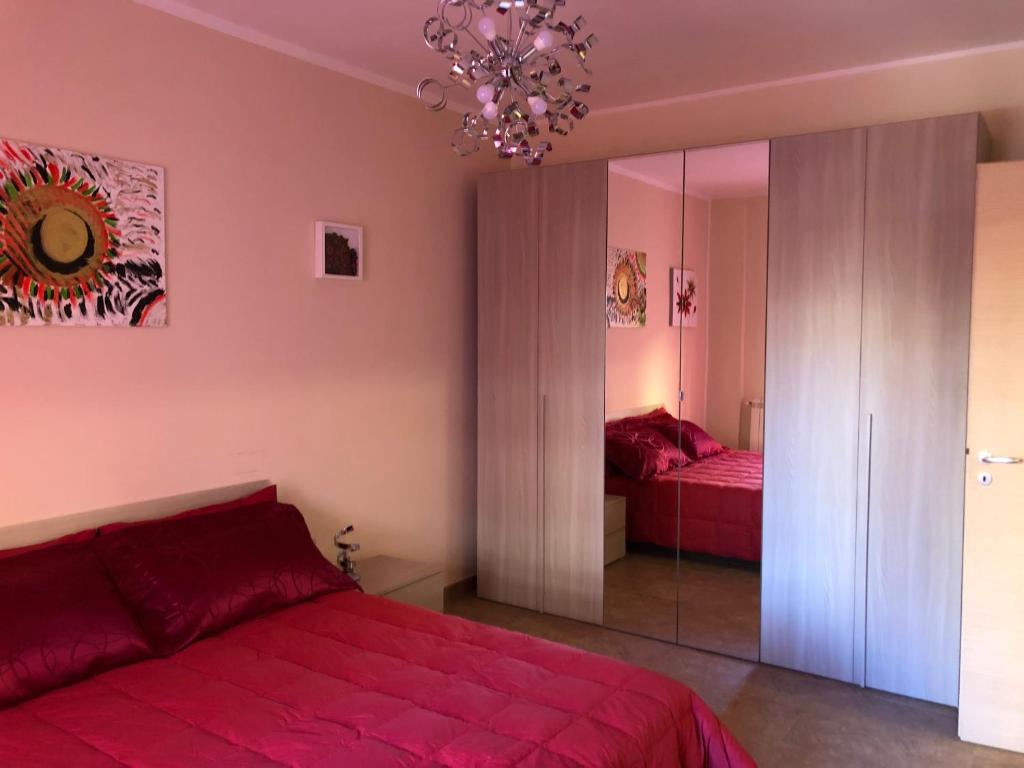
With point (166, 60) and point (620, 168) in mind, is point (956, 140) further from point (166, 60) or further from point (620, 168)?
point (166, 60)

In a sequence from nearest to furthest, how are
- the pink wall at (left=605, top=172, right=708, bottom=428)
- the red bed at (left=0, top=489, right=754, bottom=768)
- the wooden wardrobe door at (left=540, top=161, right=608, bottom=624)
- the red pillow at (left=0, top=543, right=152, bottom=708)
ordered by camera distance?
the red bed at (left=0, top=489, right=754, bottom=768)
the red pillow at (left=0, top=543, right=152, bottom=708)
the pink wall at (left=605, top=172, right=708, bottom=428)
the wooden wardrobe door at (left=540, top=161, right=608, bottom=624)

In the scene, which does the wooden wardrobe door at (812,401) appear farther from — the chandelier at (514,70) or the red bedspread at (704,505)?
the chandelier at (514,70)

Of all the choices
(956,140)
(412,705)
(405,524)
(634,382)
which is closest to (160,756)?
(412,705)

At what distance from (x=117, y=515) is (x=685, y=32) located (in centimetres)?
284

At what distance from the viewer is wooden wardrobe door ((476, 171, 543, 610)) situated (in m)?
4.19

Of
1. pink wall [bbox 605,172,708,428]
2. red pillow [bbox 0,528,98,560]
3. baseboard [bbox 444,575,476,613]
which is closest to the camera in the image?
red pillow [bbox 0,528,98,560]

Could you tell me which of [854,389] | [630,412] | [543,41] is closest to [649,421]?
[630,412]

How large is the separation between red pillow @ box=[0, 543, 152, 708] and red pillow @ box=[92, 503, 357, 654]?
77 millimetres

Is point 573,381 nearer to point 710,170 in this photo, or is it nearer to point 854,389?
point 710,170

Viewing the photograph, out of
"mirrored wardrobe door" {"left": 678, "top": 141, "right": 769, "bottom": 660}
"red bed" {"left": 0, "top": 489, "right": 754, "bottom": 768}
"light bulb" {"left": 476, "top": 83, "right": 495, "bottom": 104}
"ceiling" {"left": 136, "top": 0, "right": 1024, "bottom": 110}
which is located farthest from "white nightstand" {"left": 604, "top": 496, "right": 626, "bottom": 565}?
"light bulb" {"left": 476, "top": 83, "right": 495, "bottom": 104}

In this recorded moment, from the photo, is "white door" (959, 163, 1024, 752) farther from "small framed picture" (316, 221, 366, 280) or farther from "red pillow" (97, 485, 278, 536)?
"red pillow" (97, 485, 278, 536)

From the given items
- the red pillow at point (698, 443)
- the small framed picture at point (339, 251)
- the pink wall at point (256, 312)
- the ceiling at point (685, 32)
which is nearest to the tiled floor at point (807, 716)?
the red pillow at point (698, 443)

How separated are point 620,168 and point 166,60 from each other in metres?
2.02

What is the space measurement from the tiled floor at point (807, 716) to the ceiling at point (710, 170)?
2092mm
